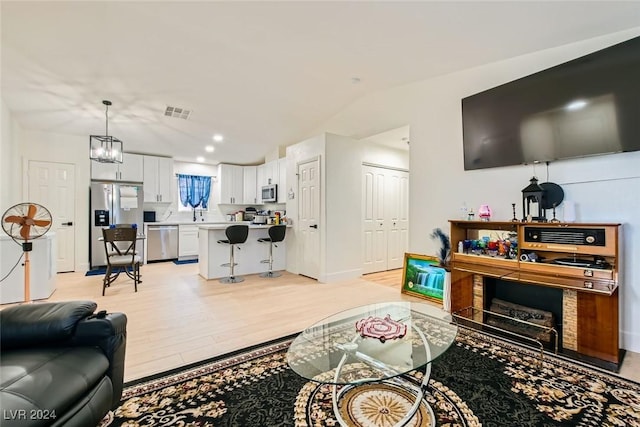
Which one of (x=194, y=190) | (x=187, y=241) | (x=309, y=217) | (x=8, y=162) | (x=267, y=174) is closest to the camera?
(x=8, y=162)

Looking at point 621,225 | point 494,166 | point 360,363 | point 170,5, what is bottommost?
point 360,363

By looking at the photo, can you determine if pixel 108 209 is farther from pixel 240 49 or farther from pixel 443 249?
pixel 443 249

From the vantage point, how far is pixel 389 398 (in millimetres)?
1754

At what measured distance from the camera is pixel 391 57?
11.0 ft

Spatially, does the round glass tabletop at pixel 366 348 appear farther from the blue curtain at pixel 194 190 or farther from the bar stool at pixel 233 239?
the blue curtain at pixel 194 190

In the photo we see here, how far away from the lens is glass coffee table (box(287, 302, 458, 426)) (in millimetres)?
1497

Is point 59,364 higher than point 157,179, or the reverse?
point 157,179

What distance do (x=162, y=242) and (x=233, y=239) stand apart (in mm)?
2891

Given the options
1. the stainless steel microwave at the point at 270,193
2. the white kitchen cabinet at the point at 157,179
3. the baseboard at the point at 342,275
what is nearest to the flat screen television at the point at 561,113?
the baseboard at the point at 342,275

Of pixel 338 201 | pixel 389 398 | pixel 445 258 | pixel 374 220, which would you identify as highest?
pixel 338 201

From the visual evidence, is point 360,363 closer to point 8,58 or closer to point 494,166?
point 494,166

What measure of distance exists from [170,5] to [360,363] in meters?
3.35

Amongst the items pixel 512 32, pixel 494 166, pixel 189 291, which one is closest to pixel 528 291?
pixel 494 166

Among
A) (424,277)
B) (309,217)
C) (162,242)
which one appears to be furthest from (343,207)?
(162,242)
